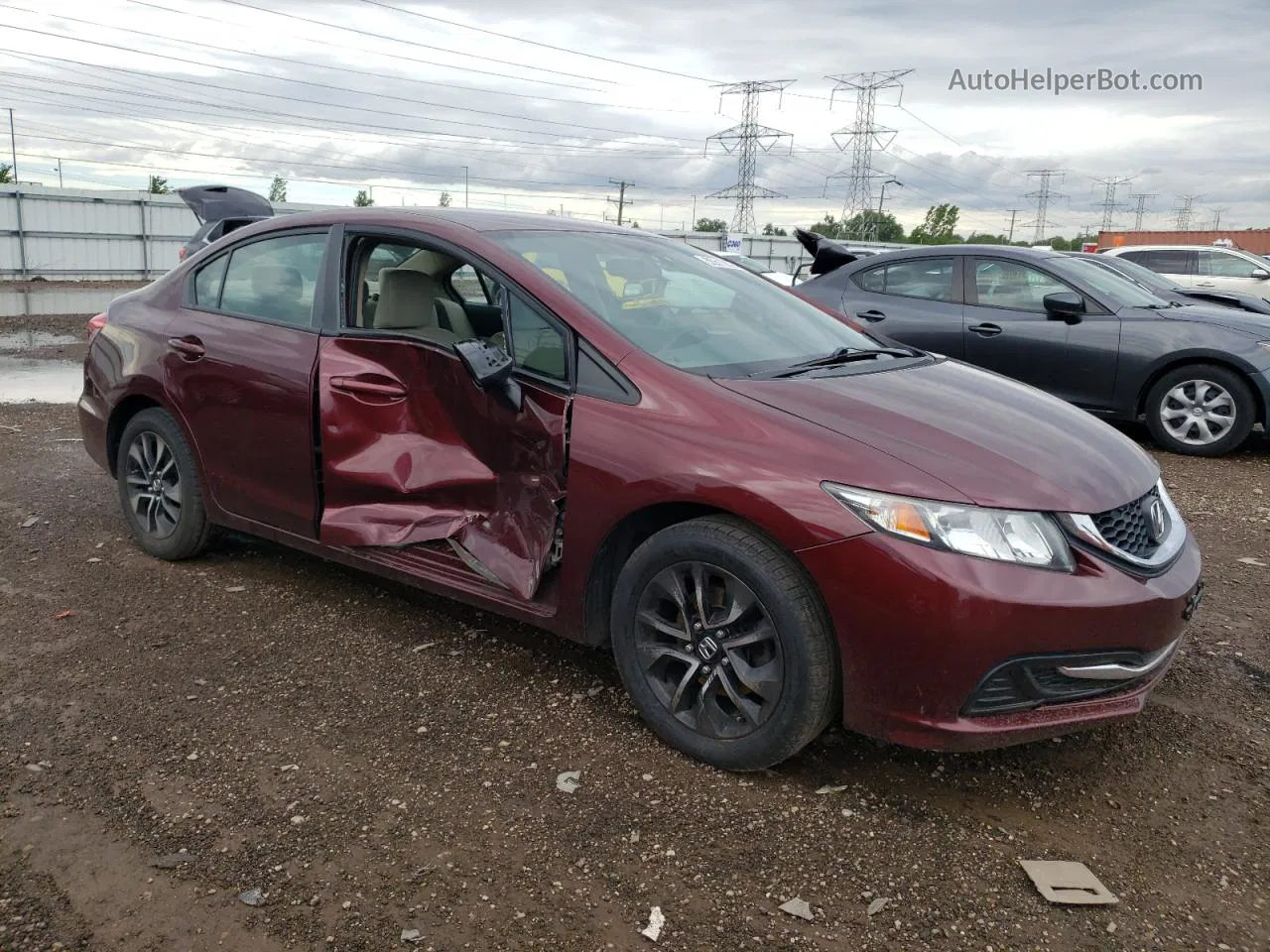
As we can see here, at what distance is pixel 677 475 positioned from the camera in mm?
2992

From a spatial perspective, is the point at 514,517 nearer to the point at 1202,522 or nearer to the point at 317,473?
the point at 317,473

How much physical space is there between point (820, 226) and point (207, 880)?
223 feet

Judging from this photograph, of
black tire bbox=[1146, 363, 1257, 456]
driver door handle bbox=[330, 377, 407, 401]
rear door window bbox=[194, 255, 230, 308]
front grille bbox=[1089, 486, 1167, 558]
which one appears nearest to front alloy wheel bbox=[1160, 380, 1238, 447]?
black tire bbox=[1146, 363, 1257, 456]

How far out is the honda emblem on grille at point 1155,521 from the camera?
304 cm

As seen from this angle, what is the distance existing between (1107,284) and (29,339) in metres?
13.1

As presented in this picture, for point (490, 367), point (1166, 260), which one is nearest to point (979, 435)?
point (490, 367)

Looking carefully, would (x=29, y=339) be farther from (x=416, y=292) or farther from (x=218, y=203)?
(x=416, y=292)

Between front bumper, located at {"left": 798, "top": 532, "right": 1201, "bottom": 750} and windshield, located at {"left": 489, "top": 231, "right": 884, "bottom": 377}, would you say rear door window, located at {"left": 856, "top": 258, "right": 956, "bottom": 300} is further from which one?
front bumper, located at {"left": 798, "top": 532, "right": 1201, "bottom": 750}

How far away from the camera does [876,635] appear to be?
2.72 meters

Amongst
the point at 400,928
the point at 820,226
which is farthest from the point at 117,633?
the point at 820,226

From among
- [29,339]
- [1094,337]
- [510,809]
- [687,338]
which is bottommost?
[510,809]

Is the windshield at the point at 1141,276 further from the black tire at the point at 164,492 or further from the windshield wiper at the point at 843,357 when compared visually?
the black tire at the point at 164,492

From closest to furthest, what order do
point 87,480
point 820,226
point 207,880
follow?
point 207,880 → point 87,480 → point 820,226

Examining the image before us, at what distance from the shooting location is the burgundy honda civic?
2721 mm
